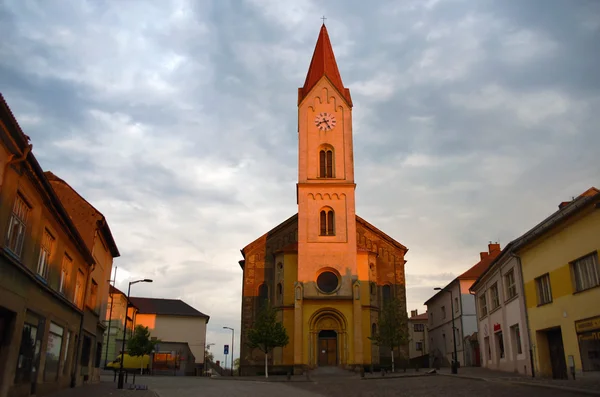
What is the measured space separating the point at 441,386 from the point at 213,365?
67.2 metres

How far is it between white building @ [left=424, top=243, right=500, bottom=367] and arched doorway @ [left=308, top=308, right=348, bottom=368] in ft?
30.3

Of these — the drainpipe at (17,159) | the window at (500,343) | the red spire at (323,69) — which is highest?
the red spire at (323,69)

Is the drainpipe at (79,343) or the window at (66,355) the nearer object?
the window at (66,355)

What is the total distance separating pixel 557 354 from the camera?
23.2m

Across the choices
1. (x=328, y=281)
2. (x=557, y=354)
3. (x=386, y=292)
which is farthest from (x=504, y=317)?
(x=386, y=292)

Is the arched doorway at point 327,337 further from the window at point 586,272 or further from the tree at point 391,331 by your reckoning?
the window at point 586,272

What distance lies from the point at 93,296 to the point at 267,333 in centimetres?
1407

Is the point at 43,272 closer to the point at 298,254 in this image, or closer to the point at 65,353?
the point at 65,353

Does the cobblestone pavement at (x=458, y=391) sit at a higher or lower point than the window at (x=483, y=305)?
lower

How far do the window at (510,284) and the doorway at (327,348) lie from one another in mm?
17138

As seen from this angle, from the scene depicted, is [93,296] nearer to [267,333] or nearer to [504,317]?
[267,333]

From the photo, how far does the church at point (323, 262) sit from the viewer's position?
4256 centimetres

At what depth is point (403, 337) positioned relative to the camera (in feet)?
135

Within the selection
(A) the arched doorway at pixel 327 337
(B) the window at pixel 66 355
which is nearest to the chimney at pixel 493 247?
(A) the arched doorway at pixel 327 337
